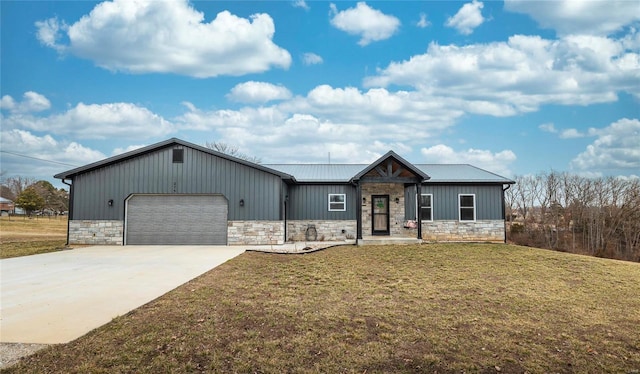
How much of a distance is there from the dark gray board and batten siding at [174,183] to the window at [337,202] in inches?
116

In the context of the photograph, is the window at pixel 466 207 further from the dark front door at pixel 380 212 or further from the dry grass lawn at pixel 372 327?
the dry grass lawn at pixel 372 327

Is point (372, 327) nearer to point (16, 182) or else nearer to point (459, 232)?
point (459, 232)

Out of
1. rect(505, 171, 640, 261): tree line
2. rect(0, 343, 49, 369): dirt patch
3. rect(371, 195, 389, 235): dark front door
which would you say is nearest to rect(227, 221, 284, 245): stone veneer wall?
rect(371, 195, 389, 235): dark front door

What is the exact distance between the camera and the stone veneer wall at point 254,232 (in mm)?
15828

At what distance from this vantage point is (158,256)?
12.4 m

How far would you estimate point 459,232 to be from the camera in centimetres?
1794

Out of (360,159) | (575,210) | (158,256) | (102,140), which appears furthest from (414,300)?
(102,140)

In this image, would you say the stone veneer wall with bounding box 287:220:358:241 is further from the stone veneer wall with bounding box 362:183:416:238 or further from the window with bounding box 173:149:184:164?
the window with bounding box 173:149:184:164

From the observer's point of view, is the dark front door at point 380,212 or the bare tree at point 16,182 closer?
the dark front door at point 380,212

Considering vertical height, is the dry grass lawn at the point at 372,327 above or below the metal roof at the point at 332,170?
below

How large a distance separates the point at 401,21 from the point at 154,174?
41.3 feet

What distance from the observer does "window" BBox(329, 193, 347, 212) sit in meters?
17.9

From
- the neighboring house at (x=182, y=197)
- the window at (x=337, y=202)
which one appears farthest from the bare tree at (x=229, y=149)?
the neighboring house at (x=182, y=197)

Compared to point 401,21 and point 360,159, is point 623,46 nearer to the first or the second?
point 401,21
